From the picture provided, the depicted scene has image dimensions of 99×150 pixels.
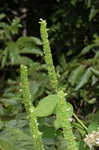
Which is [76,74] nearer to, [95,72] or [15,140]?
[95,72]

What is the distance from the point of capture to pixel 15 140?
1104mm

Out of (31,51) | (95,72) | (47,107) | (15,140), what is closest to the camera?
(47,107)

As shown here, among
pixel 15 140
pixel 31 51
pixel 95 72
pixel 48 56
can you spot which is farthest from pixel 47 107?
pixel 31 51

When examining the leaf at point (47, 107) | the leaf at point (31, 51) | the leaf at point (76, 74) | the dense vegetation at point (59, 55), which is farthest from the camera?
the leaf at point (31, 51)

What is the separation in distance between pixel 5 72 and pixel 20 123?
2.08 meters

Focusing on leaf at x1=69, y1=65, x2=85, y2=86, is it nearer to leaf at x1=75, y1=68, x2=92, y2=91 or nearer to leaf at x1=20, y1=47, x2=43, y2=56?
leaf at x1=75, y1=68, x2=92, y2=91

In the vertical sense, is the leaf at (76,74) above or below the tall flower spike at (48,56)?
above

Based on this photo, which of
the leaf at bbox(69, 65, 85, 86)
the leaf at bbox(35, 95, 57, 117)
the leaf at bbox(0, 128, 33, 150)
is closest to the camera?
the leaf at bbox(35, 95, 57, 117)

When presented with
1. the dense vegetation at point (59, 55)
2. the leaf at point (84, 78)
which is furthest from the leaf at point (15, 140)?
the leaf at point (84, 78)

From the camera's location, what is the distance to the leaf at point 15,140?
1.05 metres

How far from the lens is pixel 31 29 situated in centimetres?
342

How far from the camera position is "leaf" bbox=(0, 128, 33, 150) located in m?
1.05

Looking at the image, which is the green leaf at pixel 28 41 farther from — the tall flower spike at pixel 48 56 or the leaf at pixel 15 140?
the tall flower spike at pixel 48 56

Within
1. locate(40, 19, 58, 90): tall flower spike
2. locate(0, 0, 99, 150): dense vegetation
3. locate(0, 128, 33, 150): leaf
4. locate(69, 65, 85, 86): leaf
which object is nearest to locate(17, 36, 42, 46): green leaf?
locate(0, 0, 99, 150): dense vegetation
